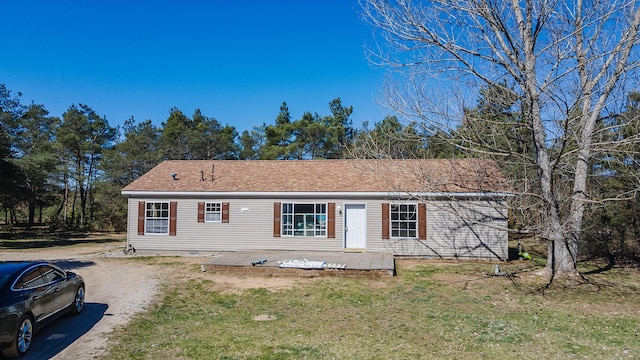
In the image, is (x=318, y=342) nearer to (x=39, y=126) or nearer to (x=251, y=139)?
(x=251, y=139)

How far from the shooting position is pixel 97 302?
930 cm

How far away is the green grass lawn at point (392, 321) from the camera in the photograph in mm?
6297

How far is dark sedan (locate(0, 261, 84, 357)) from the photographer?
565cm

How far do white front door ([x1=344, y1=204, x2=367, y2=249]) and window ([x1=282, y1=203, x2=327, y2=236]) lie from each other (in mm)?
879

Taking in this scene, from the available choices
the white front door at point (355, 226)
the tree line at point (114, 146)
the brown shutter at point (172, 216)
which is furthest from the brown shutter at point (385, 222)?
the tree line at point (114, 146)

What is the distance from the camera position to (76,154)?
3588 cm

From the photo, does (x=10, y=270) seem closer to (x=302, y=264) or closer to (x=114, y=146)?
(x=302, y=264)

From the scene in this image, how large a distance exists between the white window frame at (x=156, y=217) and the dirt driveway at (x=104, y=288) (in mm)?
1503

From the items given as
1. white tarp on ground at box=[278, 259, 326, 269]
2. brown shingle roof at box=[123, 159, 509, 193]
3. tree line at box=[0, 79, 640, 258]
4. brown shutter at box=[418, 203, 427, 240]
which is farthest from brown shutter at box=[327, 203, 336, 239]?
tree line at box=[0, 79, 640, 258]

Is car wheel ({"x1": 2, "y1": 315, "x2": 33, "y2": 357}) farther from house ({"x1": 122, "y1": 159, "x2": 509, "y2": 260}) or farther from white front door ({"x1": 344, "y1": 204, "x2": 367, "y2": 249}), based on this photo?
white front door ({"x1": 344, "y1": 204, "x2": 367, "y2": 249})

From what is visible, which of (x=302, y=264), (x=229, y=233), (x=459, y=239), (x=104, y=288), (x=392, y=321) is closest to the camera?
(x=392, y=321)

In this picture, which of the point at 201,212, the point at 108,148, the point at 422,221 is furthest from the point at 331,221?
the point at 108,148

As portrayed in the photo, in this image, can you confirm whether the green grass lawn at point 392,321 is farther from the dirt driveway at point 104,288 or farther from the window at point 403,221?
the window at point 403,221

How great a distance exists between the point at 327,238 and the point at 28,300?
1109 cm
